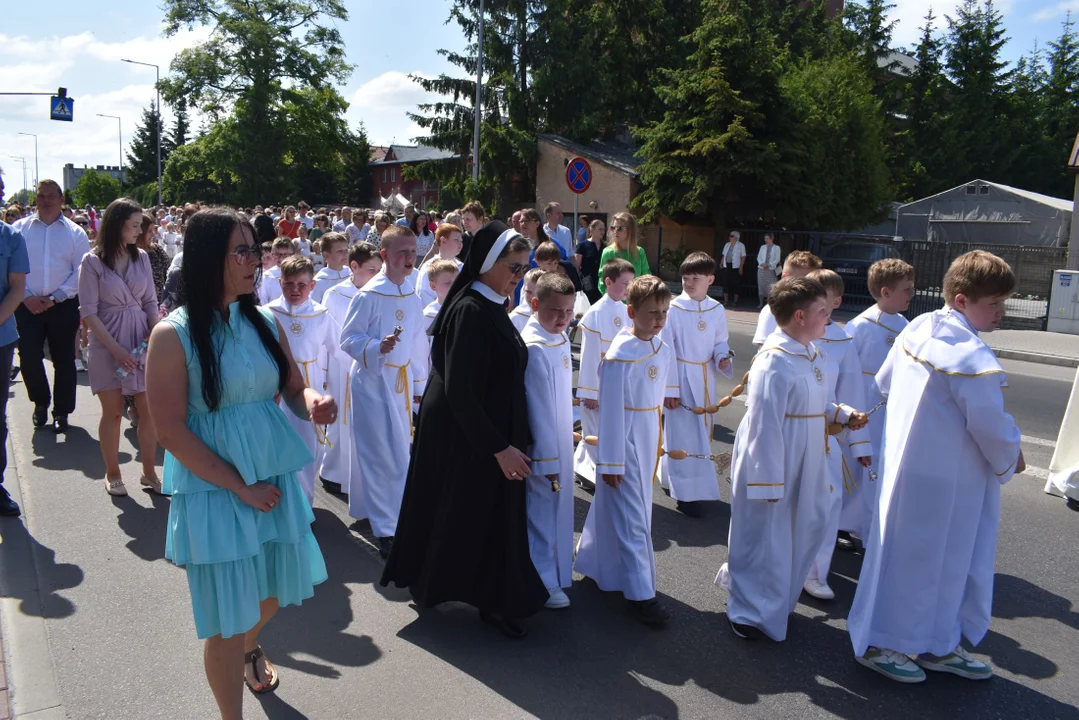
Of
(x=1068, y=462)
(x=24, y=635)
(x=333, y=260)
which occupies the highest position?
(x=333, y=260)

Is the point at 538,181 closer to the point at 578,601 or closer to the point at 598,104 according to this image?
the point at 598,104

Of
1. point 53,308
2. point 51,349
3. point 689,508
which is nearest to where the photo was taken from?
point 689,508

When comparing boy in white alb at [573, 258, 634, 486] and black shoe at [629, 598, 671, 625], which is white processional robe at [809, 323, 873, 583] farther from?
boy in white alb at [573, 258, 634, 486]

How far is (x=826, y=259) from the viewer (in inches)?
880

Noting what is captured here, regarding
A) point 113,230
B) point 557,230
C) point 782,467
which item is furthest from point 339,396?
point 557,230

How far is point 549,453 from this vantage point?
4.22m

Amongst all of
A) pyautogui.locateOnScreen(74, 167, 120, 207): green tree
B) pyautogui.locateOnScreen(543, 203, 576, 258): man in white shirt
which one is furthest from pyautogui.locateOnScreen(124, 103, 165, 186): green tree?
pyautogui.locateOnScreen(543, 203, 576, 258): man in white shirt

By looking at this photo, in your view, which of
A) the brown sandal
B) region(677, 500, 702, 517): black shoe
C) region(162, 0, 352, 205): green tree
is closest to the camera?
the brown sandal

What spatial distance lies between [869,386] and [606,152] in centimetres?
2876

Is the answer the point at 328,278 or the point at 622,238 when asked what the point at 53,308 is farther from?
the point at 622,238

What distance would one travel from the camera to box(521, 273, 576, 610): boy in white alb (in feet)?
13.8

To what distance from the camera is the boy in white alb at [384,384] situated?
17.4 feet

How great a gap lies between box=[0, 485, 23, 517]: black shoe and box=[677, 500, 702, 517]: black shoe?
15.0 feet

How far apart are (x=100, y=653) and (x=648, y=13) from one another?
3548cm
